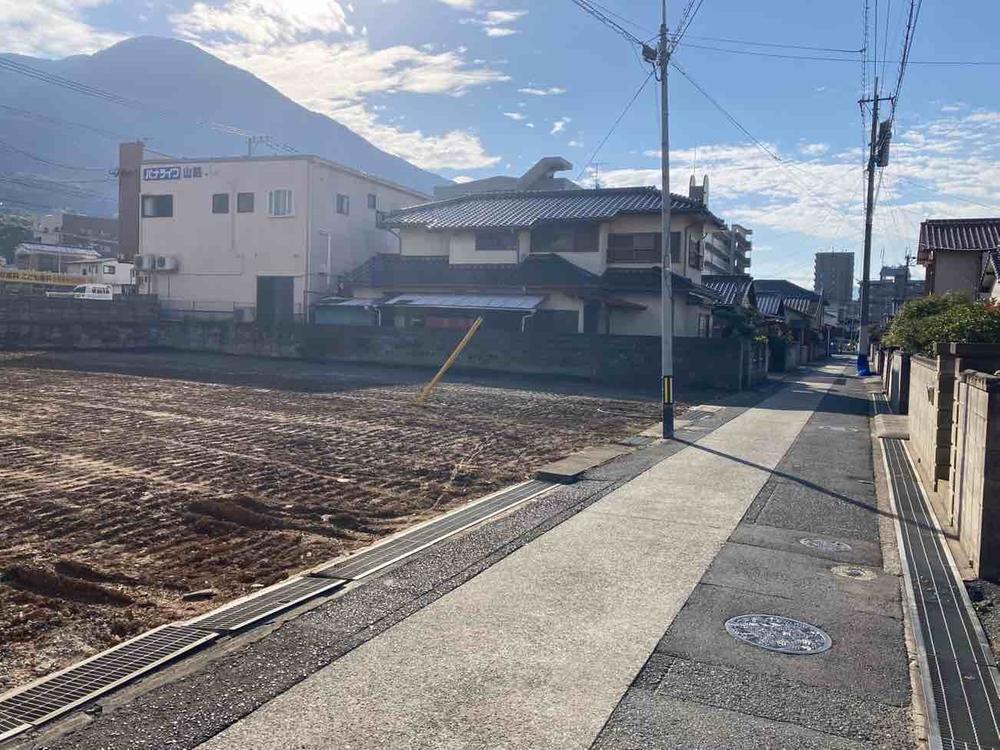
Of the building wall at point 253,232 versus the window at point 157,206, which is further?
the window at point 157,206

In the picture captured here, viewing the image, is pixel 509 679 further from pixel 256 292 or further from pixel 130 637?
pixel 256 292

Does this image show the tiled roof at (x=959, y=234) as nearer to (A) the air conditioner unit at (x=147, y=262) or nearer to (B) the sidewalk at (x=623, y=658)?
(B) the sidewalk at (x=623, y=658)

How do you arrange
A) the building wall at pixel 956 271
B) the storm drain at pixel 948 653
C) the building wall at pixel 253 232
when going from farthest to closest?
1. the building wall at pixel 253 232
2. the building wall at pixel 956 271
3. the storm drain at pixel 948 653

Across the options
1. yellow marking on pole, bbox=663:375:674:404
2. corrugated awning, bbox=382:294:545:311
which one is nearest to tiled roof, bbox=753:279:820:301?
corrugated awning, bbox=382:294:545:311

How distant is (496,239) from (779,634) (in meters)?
31.0

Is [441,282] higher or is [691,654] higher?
[441,282]

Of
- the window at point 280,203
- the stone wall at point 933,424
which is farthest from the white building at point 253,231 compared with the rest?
the stone wall at point 933,424

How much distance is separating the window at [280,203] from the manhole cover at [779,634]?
36.3 meters

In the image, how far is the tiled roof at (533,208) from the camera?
Answer: 106 feet

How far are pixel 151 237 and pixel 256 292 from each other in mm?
7572

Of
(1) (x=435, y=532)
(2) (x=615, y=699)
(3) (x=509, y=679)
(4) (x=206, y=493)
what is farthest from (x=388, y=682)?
(4) (x=206, y=493)

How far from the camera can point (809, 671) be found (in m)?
4.73

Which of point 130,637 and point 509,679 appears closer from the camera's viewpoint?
point 509,679

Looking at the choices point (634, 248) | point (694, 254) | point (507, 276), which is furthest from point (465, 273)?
point (694, 254)
